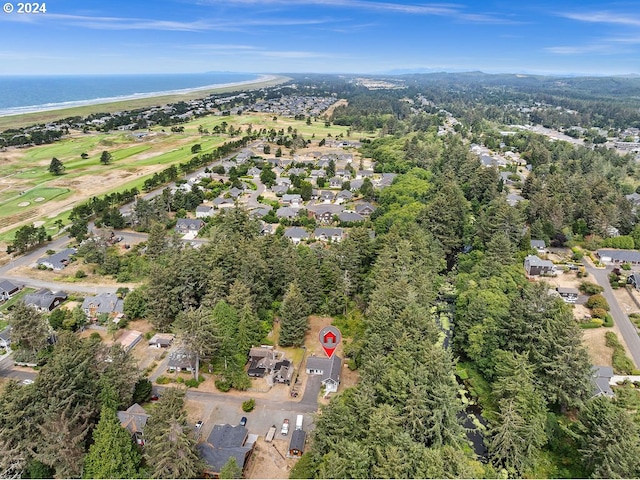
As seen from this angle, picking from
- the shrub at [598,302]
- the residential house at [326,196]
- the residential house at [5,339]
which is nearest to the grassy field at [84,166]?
the residential house at [5,339]

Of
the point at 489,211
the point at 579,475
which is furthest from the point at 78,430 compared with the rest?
the point at 489,211

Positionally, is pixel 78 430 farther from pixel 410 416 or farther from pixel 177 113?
pixel 177 113

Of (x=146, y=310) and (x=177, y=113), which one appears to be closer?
(x=146, y=310)

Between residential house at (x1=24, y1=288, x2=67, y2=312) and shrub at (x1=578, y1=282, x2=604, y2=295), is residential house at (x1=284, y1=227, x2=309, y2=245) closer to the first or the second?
residential house at (x1=24, y1=288, x2=67, y2=312)

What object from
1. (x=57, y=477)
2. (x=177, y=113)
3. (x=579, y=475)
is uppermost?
(x=177, y=113)

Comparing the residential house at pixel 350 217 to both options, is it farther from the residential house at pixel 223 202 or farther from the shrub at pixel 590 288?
the shrub at pixel 590 288

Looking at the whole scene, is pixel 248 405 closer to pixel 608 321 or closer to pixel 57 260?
pixel 608 321

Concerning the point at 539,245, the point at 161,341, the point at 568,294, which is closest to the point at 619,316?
the point at 568,294
